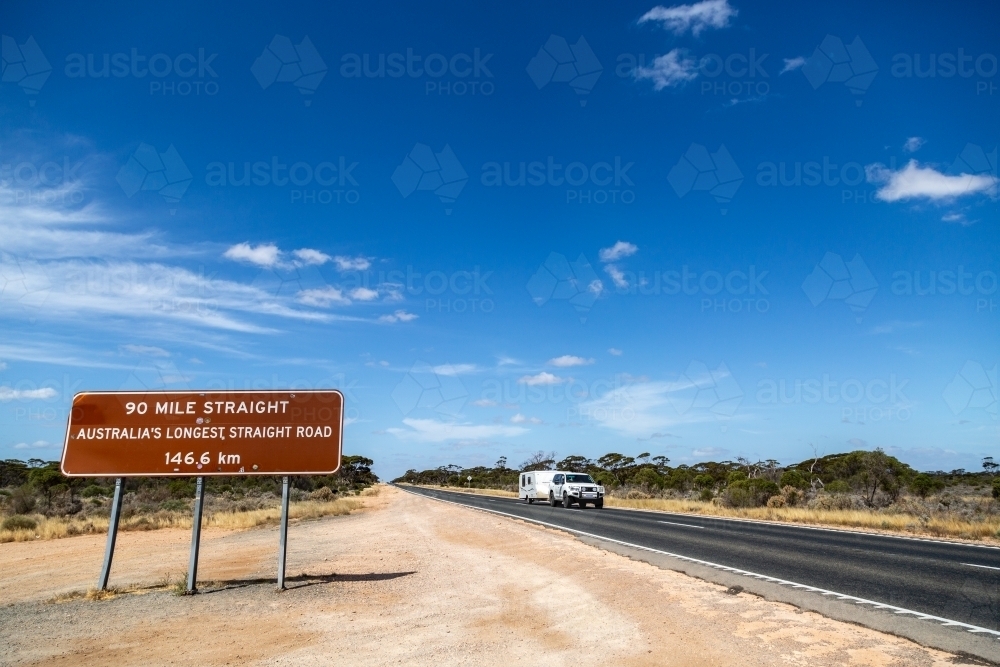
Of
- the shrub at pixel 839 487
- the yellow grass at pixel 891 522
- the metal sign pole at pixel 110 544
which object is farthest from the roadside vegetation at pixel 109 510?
the shrub at pixel 839 487

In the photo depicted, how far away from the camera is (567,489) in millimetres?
38000

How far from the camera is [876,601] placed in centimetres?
→ 889

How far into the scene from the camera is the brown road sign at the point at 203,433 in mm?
10328

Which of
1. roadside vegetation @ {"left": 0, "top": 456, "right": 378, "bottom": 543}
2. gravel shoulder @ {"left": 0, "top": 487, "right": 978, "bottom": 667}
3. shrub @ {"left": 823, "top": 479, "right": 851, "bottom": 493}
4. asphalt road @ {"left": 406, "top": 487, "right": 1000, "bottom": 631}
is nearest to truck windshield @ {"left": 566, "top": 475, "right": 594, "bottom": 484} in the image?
roadside vegetation @ {"left": 0, "top": 456, "right": 378, "bottom": 543}

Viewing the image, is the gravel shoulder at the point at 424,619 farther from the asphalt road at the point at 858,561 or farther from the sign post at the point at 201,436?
the asphalt road at the point at 858,561

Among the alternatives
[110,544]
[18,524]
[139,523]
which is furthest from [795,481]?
[110,544]

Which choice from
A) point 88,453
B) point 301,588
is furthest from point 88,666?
point 88,453

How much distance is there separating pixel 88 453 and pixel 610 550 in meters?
11.1

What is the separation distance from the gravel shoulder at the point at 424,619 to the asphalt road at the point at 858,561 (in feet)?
6.72

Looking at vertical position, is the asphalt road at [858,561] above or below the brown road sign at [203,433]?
below

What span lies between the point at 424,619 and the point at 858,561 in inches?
386

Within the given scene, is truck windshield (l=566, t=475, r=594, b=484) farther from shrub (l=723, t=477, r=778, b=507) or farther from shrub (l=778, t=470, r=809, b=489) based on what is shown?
shrub (l=778, t=470, r=809, b=489)

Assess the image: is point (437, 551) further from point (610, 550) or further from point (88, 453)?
point (88, 453)

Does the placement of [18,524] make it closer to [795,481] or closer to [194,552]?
[194,552]
